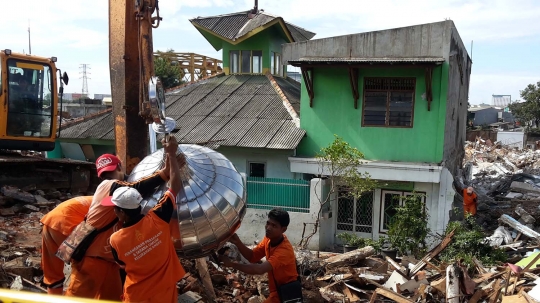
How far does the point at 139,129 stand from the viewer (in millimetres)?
6160

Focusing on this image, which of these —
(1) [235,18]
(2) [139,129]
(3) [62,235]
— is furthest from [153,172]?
(1) [235,18]

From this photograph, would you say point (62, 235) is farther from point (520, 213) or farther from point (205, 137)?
point (520, 213)

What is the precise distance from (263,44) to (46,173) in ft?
33.7

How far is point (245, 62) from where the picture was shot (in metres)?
20.3

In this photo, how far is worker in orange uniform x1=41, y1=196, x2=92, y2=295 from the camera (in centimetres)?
500

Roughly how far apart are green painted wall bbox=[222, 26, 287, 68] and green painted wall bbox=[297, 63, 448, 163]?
188 inches

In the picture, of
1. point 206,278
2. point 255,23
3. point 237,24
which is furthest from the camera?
point 237,24

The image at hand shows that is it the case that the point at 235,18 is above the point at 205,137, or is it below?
above

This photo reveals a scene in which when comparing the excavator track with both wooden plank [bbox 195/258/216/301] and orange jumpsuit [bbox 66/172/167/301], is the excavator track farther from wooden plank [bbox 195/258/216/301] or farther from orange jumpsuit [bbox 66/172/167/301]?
orange jumpsuit [bbox 66/172/167/301]

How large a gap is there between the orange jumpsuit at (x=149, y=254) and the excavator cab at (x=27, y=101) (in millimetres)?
9228

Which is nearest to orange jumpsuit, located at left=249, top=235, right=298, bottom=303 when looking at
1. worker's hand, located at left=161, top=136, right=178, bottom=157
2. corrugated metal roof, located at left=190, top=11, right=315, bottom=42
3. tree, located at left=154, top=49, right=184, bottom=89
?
worker's hand, located at left=161, top=136, right=178, bottom=157

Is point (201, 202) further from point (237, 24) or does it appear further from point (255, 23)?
point (237, 24)

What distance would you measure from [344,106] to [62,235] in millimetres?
11277

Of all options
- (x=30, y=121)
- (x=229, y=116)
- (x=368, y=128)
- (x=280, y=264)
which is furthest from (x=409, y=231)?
(x=30, y=121)
